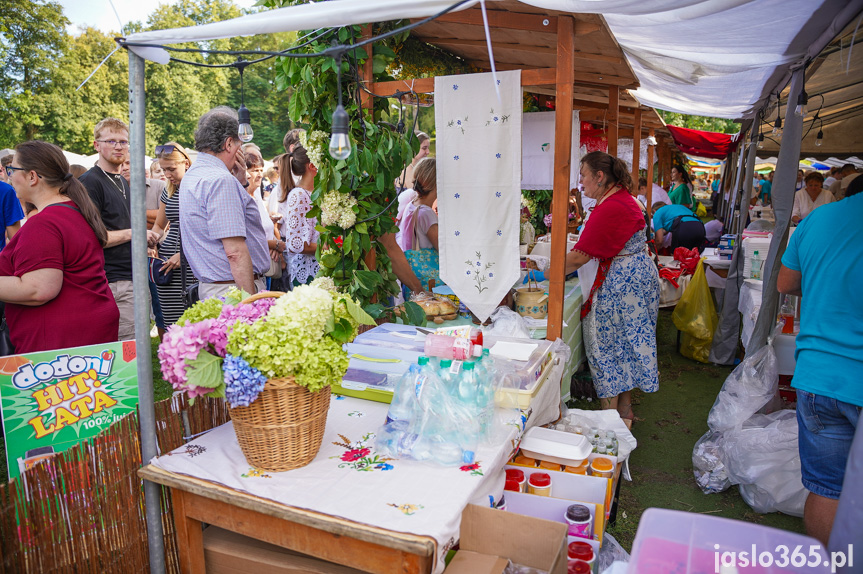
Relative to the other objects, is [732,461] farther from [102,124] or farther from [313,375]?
[102,124]

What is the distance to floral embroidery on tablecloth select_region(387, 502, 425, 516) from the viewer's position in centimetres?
157

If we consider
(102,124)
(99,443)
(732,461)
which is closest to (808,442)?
(732,461)

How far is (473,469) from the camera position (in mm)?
1802

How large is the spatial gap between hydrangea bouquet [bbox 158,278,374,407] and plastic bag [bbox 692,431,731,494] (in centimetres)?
275

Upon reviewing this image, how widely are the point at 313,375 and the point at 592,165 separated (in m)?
2.95

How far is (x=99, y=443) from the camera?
1824 mm

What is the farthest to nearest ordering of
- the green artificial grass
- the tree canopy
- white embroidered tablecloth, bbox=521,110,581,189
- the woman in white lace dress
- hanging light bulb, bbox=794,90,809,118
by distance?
the tree canopy → white embroidered tablecloth, bbox=521,110,581,189 → the woman in white lace dress → hanging light bulb, bbox=794,90,809,118 → the green artificial grass

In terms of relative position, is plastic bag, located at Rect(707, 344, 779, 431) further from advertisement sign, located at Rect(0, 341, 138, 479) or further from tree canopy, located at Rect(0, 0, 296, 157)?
tree canopy, located at Rect(0, 0, 296, 157)

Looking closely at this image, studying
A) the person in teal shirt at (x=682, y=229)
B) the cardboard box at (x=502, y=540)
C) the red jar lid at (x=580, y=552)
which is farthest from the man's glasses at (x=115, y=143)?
the person in teal shirt at (x=682, y=229)

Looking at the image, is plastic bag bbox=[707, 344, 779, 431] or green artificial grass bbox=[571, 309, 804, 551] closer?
green artificial grass bbox=[571, 309, 804, 551]

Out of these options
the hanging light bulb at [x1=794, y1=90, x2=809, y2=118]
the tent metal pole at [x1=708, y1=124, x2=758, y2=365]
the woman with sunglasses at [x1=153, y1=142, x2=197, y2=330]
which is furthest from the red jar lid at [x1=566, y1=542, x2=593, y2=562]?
the tent metal pole at [x1=708, y1=124, x2=758, y2=365]

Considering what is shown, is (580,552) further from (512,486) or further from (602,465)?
(602,465)

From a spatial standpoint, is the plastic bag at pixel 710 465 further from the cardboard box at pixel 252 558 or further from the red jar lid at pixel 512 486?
the cardboard box at pixel 252 558

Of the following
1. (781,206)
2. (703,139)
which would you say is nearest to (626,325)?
(781,206)
